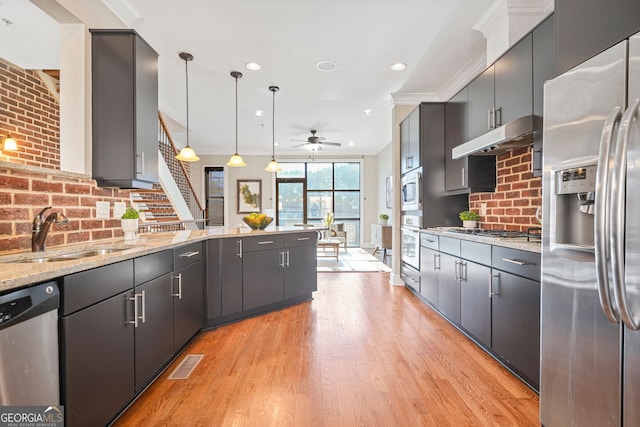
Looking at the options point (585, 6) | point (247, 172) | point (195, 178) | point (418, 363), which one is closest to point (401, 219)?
point (418, 363)

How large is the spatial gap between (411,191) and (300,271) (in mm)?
1754

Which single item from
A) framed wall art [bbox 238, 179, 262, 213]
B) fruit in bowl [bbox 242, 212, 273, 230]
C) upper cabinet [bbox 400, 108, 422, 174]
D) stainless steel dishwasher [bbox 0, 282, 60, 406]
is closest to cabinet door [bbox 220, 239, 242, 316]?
fruit in bowl [bbox 242, 212, 273, 230]

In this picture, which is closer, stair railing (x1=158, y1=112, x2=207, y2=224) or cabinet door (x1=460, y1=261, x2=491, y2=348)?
cabinet door (x1=460, y1=261, x2=491, y2=348)

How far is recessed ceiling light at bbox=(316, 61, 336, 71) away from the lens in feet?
11.9

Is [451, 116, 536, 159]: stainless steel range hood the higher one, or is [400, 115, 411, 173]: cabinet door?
[400, 115, 411, 173]: cabinet door

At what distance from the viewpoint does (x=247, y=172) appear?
880cm

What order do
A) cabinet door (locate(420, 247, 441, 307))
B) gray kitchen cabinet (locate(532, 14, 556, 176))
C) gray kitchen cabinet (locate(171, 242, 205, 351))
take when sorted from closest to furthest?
gray kitchen cabinet (locate(532, 14, 556, 176)) < gray kitchen cabinet (locate(171, 242, 205, 351)) < cabinet door (locate(420, 247, 441, 307))

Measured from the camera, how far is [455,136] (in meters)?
3.47

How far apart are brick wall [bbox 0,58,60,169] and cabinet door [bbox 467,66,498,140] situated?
493 centimetres

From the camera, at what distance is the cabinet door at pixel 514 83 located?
216 centimetres

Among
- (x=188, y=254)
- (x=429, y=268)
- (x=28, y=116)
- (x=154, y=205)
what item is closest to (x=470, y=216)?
(x=429, y=268)

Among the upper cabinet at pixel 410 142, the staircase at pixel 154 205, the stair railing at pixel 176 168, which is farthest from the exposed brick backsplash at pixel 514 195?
the stair railing at pixel 176 168

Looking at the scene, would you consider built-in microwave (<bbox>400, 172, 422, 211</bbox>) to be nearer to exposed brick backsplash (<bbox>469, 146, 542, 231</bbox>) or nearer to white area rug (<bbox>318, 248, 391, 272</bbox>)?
exposed brick backsplash (<bbox>469, 146, 542, 231</bbox>)

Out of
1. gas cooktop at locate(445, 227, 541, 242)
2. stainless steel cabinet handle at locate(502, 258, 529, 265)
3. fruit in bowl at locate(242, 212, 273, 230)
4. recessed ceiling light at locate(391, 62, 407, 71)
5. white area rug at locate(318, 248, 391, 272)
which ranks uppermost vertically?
recessed ceiling light at locate(391, 62, 407, 71)
